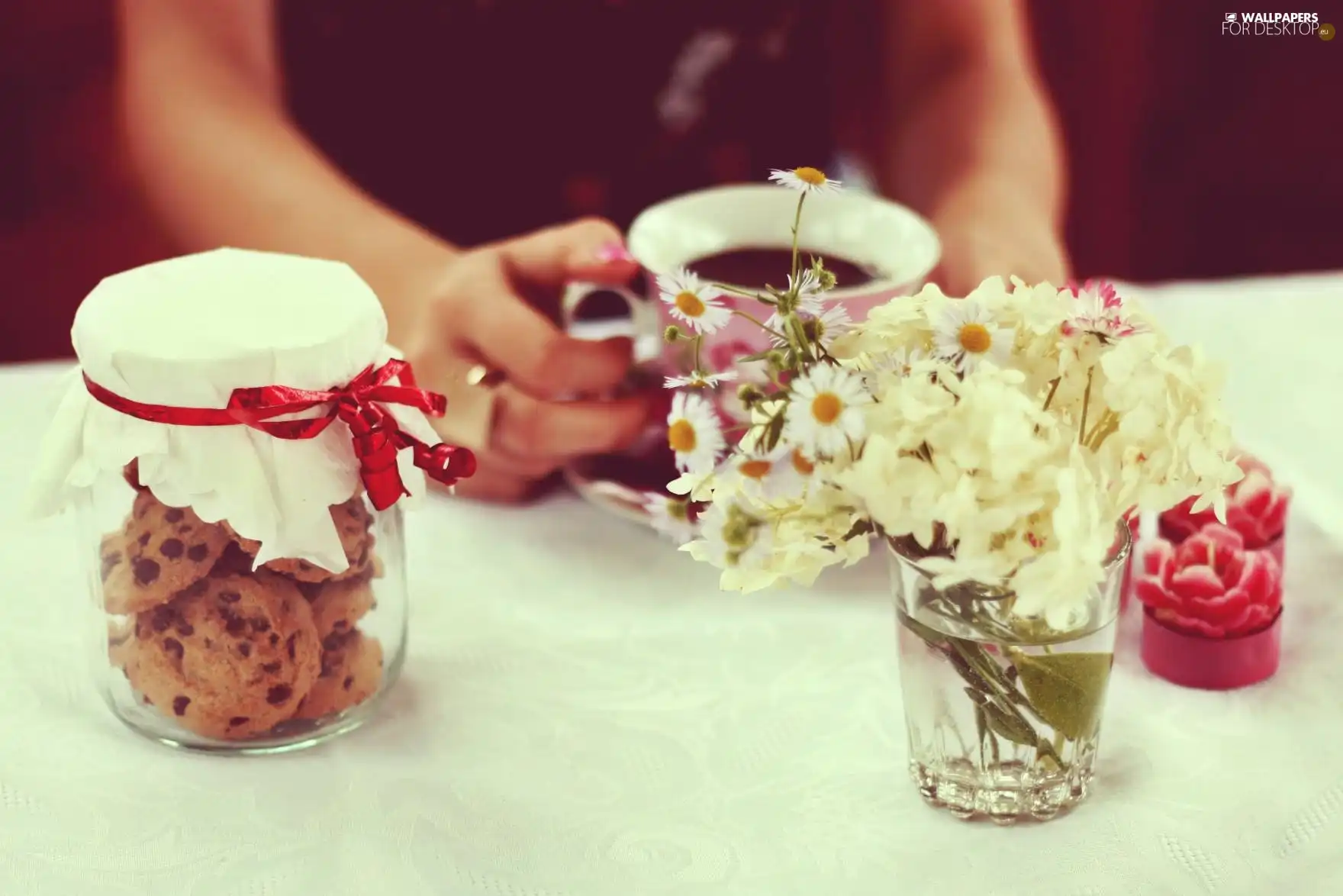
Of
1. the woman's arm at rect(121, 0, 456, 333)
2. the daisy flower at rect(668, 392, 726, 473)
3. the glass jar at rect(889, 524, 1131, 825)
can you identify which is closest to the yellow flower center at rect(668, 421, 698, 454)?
the daisy flower at rect(668, 392, 726, 473)

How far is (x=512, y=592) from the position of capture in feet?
2.56

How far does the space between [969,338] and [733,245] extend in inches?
13.9

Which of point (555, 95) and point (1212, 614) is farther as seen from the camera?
point (555, 95)

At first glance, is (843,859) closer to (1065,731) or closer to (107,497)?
(1065,731)

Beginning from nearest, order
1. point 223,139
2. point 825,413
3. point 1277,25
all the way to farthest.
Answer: point 825,413 → point 223,139 → point 1277,25

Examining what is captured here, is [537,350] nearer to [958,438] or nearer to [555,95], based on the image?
[958,438]

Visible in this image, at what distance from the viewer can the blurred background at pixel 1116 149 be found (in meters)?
1.17

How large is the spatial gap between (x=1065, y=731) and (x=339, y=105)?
36.1 inches

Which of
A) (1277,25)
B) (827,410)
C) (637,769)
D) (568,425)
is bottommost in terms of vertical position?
(637,769)

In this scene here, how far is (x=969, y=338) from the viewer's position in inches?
20.1

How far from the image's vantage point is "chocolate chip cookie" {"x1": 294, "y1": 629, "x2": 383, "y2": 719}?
2.08 ft

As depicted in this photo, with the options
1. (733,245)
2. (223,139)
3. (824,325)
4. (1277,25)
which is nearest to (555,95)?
(223,139)

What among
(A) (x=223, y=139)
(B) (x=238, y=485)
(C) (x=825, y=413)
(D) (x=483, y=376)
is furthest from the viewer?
(A) (x=223, y=139)

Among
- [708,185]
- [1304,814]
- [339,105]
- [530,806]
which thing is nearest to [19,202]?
[339,105]
